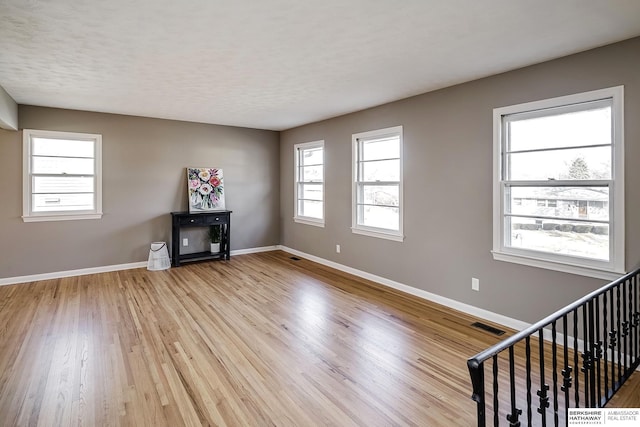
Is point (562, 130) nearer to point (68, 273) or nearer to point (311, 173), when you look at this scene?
point (311, 173)

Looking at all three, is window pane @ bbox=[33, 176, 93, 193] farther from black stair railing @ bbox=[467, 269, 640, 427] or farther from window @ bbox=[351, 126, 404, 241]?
black stair railing @ bbox=[467, 269, 640, 427]

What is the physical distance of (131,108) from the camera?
503 cm

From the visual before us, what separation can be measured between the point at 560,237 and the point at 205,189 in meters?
5.37

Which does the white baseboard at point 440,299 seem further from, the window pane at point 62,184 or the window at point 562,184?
the window pane at point 62,184

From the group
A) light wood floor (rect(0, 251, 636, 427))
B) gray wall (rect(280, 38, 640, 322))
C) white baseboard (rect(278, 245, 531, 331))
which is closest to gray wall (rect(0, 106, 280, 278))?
light wood floor (rect(0, 251, 636, 427))

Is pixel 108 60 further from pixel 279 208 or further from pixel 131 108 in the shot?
pixel 279 208

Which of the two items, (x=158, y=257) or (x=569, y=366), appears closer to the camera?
(x=569, y=366)

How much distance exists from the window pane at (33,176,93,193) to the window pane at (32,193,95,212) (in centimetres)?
7

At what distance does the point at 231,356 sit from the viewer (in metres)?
2.81

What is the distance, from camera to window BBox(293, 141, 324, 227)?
618 cm

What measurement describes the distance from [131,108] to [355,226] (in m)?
3.78

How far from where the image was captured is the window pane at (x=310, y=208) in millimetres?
6303

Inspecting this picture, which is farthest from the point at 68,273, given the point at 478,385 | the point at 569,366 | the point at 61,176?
the point at 569,366

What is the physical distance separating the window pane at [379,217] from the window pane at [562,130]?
1721 millimetres
